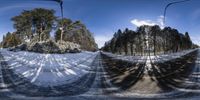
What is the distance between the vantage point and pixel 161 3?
12.1ft

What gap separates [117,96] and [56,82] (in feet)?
2.69

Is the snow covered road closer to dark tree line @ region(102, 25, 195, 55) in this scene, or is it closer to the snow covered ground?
the snow covered ground

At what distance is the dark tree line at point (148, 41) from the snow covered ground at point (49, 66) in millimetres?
330

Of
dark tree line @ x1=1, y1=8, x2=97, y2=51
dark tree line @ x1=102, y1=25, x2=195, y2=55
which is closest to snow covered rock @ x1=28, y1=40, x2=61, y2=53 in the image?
dark tree line @ x1=1, y1=8, x2=97, y2=51

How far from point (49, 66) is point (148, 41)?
127cm

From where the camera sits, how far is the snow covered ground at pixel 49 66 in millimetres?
3755

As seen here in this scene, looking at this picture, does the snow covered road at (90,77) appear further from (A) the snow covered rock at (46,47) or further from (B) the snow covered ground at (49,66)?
(A) the snow covered rock at (46,47)

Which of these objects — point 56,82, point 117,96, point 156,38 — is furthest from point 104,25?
point 56,82

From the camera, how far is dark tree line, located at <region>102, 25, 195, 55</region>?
3379mm

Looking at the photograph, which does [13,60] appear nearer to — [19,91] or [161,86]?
[19,91]

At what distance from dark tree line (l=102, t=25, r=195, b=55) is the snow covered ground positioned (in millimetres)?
330

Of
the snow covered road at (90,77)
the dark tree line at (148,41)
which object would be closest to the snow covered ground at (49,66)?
the snow covered road at (90,77)

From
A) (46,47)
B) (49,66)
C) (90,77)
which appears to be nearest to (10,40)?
(46,47)

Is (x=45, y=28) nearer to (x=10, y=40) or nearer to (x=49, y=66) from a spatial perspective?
(x=10, y=40)
